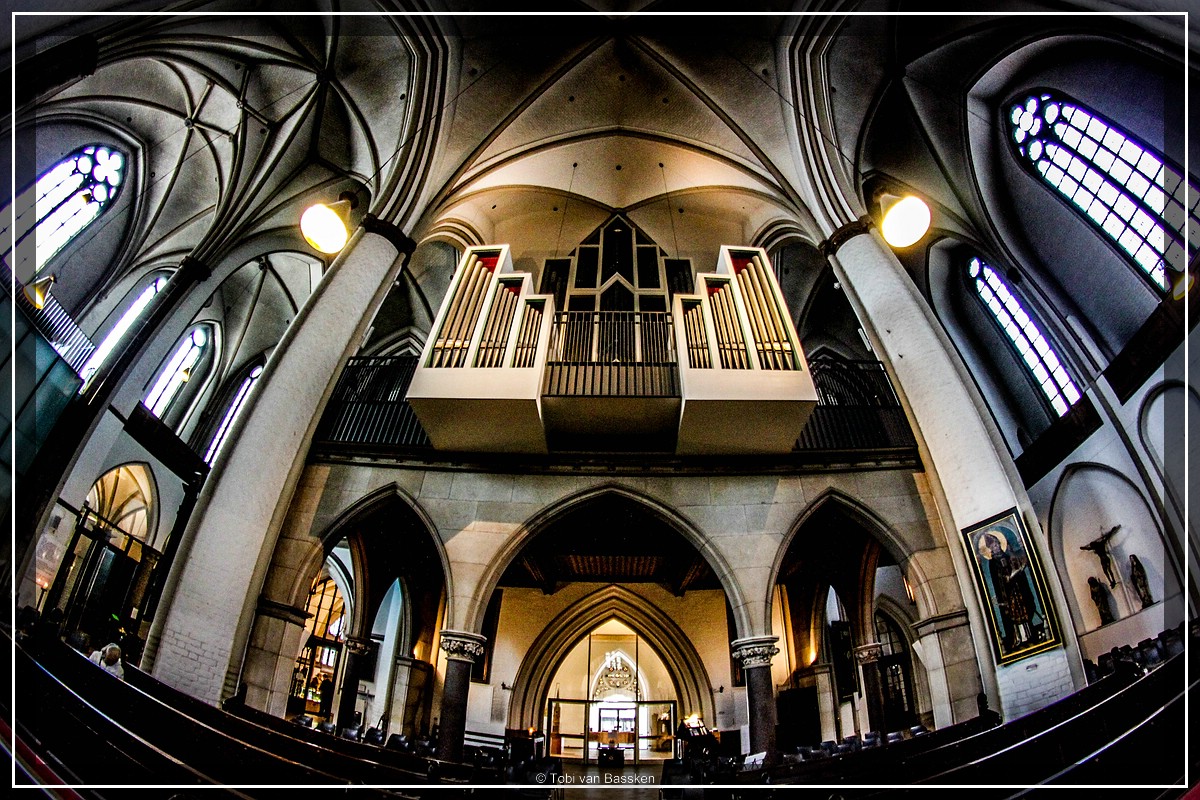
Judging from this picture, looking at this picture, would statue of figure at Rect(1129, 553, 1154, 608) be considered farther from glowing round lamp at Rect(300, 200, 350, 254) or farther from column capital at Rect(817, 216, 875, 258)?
glowing round lamp at Rect(300, 200, 350, 254)

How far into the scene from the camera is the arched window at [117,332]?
10953 millimetres

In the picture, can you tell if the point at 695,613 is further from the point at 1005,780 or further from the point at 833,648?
the point at 1005,780

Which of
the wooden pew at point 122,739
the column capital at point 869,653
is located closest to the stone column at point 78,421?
the wooden pew at point 122,739

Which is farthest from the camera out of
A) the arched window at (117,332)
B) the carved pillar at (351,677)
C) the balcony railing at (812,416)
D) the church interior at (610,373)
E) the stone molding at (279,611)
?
the arched window at (117,332)

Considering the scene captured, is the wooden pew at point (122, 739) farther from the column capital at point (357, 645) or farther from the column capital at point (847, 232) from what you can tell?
the column capital at point (847, 232)

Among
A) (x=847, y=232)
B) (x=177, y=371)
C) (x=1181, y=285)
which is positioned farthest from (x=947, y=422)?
(x=177, y=371)

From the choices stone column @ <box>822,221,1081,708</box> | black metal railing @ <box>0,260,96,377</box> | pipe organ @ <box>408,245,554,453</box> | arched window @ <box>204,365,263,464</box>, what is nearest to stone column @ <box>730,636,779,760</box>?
stone column @ <box>822,221,1081,708</box>

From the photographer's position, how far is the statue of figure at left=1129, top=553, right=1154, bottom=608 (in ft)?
31.2

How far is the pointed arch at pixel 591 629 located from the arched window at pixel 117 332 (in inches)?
403

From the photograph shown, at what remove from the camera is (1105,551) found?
34.5ft

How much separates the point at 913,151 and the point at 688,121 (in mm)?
4711

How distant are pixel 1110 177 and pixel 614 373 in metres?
8.52

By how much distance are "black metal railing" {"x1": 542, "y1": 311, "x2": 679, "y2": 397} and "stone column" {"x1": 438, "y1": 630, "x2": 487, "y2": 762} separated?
3.89 m

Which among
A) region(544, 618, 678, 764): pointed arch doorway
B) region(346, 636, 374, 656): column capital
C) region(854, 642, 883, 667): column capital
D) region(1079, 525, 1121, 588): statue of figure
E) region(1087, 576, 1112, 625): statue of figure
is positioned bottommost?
region(544, 618, 678, 764): pointed arch doorway
